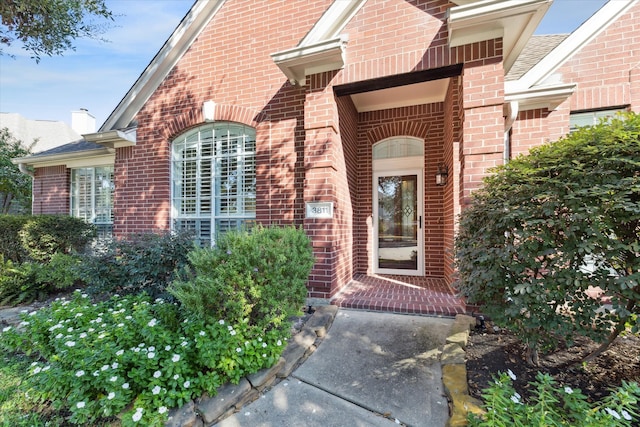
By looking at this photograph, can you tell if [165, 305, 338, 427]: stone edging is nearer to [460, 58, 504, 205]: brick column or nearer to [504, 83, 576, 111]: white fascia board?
[460, 58, 504, 205]: brick column

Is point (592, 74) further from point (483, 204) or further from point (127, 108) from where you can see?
point (127, 108)

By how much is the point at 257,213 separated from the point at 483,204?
362cm

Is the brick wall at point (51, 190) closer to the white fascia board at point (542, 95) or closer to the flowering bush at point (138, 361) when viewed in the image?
the flowering bush at point (138, 361)

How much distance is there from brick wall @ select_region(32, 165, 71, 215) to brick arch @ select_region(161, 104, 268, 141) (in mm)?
4877

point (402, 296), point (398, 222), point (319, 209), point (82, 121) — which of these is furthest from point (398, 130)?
point (82, 121)

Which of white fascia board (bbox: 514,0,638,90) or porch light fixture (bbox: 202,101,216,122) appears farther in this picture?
porch light fixture (bbox: 202,101,216,122)

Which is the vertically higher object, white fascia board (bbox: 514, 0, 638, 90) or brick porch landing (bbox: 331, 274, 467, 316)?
white fascia board (bbox: 514, 0, 638, 90)

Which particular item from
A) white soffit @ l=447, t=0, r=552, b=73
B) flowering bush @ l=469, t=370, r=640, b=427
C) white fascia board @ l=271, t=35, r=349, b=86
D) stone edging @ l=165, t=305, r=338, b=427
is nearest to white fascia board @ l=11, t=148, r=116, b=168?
white fascia board @ l=271, t=35, r=349, b=86

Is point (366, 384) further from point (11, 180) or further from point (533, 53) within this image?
point (11, 180)

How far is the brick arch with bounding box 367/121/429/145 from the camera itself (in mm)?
5563

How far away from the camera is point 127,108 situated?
6.20 m

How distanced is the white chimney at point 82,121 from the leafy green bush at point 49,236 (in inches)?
229

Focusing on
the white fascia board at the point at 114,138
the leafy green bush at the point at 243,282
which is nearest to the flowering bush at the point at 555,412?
the leafy green bush at the point at 243,282

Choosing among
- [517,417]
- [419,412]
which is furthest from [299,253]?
[517,417]
